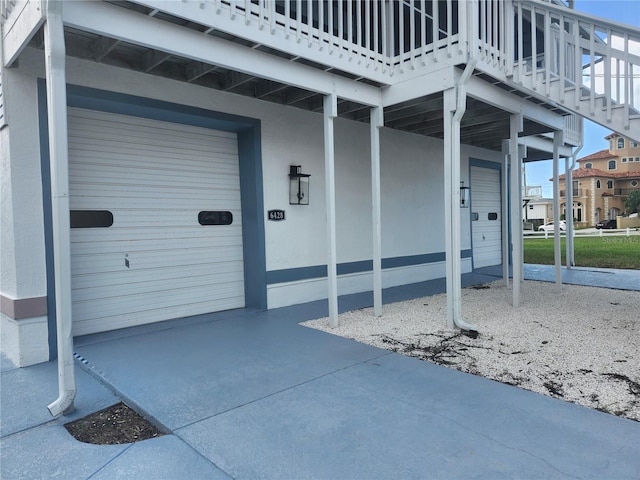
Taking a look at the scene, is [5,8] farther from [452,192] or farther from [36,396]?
[452,192]

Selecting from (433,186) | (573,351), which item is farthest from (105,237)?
(433,186)

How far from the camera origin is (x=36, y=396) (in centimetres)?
294

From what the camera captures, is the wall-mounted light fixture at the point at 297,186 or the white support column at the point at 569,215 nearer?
the wall-mounted light fixture at the point at 297,186

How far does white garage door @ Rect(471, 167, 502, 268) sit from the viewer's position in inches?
366

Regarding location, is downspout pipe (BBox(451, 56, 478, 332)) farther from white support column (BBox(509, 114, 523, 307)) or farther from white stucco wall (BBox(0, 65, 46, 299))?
white stucco wall (BBox(0, 65, 46, 299))

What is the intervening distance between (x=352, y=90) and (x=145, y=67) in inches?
89.6

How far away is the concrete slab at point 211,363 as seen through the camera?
2775mm

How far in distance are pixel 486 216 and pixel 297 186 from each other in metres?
5.78

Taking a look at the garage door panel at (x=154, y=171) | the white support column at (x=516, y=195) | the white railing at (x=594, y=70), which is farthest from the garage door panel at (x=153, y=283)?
the white railing at (x=594, y=70)

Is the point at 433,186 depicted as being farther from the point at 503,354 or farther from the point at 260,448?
the point at 260,448

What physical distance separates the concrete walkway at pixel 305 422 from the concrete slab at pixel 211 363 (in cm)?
2

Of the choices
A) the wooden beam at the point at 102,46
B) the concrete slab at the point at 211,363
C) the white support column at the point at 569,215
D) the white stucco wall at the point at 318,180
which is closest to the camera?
the concrete slab at the point at 211,363

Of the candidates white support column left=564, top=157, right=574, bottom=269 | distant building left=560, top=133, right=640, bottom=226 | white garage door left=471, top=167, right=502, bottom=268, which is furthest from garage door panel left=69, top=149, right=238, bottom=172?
distant building left=560, top=133, right=640, bottom=226

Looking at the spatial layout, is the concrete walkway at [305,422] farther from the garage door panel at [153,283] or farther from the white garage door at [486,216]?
the white garage door at [486,216]
